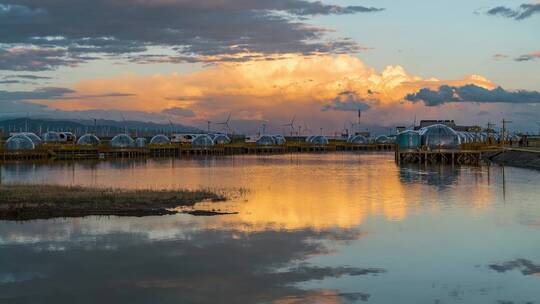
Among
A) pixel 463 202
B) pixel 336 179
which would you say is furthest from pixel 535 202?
pixel 336 179

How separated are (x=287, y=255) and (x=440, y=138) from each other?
7658 centimetres

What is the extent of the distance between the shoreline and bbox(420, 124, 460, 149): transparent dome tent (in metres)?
5.77

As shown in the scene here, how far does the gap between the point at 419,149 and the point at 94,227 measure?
234 ft

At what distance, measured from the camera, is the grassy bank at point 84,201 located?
2978 cm

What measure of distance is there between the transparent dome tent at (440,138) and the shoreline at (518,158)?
5.77 metres

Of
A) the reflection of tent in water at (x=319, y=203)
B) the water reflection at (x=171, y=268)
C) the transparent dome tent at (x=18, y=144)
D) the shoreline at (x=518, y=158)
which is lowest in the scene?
the water reflection at (x=171, y=268)

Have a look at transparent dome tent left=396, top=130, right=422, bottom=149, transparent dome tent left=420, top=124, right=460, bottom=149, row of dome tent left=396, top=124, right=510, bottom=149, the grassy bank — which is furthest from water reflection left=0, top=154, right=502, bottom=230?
transparent dome tent left=396, top=130, right=422, bottom=149

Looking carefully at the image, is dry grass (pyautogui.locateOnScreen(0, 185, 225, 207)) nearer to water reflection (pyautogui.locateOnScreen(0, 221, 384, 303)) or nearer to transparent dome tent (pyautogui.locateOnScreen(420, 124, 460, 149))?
water reflection (pyautogui.locateOnScreen(0, 221, 384, 303))

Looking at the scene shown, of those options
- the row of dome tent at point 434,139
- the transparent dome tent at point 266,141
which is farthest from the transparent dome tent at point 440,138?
the transparent dome tent at point 266,141

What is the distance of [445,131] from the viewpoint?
94.2 metres

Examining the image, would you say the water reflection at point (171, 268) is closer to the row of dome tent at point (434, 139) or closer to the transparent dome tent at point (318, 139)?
the row of dome tent at point (434, 139)

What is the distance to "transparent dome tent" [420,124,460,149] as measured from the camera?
92.0 m

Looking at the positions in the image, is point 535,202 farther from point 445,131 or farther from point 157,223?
point 445,131

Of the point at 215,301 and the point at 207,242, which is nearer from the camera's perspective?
the point at 215,301
